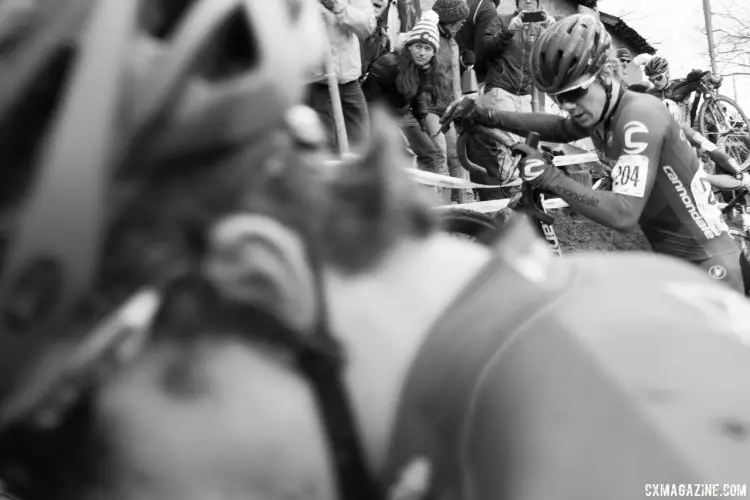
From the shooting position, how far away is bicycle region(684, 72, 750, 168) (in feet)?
39.0

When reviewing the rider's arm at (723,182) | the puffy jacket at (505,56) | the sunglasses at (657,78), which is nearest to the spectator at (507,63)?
the puffy jacket at (505,56)

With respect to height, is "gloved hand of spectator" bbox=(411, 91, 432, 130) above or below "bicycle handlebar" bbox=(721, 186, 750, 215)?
above

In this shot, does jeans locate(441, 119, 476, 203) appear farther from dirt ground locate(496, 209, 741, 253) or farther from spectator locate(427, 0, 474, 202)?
dirt ground locate(496, 209, 741, 253)

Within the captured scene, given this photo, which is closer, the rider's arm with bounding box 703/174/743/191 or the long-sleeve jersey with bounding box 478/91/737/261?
the long-sleeve jersey with bounding box 478/91/737/261

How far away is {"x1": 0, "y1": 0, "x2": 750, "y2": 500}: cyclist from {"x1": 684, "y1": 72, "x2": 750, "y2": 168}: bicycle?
468 inches

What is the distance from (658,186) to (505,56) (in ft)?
12.0

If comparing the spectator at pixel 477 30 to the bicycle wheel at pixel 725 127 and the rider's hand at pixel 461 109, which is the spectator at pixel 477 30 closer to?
the rider's hand at pixel 461 109

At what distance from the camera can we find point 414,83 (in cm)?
639

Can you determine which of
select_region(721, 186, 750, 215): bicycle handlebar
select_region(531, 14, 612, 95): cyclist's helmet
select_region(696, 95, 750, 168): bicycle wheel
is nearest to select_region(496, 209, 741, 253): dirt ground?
select_region(721, 186, 750, 215): bicycle handlebar

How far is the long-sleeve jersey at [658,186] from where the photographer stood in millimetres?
3977

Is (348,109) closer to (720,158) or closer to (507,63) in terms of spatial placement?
(507,63)

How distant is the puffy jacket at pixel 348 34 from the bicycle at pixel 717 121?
7.86 m

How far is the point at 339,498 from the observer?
3.41ft

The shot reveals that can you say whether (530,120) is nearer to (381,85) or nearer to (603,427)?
→ (381,85)
